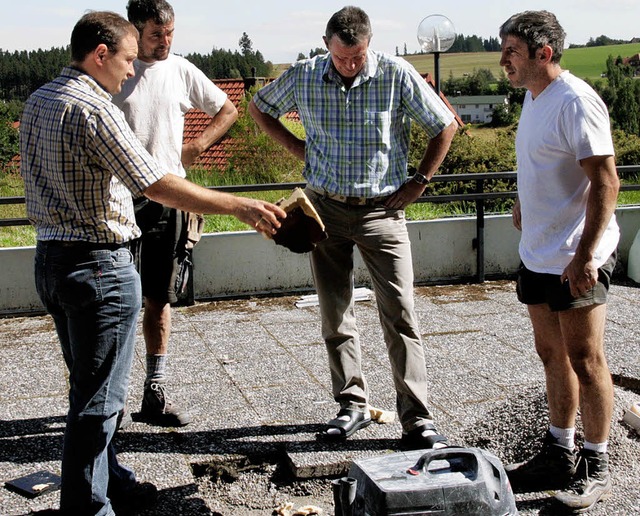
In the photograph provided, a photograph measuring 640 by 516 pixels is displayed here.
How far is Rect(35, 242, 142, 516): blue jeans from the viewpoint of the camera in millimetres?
3123

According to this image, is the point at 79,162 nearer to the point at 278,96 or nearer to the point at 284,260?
the point at 278,96

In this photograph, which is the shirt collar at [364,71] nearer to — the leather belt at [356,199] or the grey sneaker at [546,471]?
the leather belt at [356,199]

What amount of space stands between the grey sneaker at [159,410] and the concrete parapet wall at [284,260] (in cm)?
282

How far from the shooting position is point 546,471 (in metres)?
3.85

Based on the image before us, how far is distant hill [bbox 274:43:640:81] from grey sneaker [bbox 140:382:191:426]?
69289mm

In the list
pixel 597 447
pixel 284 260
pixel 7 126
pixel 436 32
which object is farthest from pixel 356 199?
pixel 7 126

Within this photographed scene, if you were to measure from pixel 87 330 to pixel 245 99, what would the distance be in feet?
42.3

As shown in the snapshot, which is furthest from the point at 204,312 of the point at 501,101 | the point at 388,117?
the point at 501,101

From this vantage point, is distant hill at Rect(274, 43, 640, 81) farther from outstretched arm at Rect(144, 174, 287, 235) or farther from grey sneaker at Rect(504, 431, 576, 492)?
outstretched arm at Rect(144, 174, 287, 235)

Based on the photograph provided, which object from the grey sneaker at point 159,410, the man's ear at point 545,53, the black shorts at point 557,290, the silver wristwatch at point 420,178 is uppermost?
the man's ear at point 545,53

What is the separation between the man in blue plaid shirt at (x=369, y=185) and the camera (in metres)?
4.25

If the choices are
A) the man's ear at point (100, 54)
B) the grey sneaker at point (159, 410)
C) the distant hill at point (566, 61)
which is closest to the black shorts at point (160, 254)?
the grey sneaker at point (159, 410)

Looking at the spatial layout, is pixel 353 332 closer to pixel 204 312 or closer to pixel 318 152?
pixel 318 152

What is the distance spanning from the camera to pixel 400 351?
4266 mm
